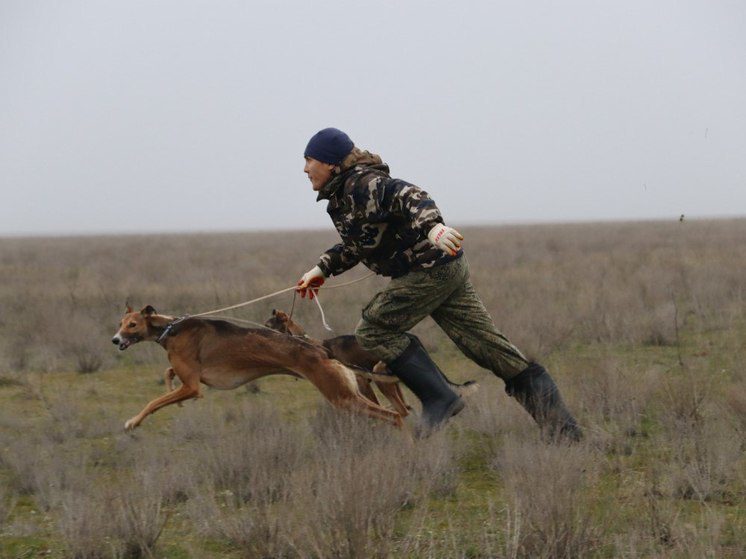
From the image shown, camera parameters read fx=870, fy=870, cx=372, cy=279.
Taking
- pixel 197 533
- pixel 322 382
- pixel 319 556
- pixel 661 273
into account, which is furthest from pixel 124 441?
pixel 661 273

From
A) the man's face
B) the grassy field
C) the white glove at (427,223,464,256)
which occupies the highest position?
the man's face

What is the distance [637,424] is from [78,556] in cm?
384

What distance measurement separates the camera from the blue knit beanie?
501cm

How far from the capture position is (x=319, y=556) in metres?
3.28

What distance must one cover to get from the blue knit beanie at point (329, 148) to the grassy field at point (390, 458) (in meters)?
1.52

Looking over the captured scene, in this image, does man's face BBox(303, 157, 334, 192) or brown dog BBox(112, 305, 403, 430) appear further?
brown dog BBox(112, 305, 403, 430)

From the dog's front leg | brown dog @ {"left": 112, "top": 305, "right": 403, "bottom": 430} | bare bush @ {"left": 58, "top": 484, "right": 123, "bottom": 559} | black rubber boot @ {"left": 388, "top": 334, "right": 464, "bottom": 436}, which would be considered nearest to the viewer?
bare bush @ {"left": 58, "top": 484, "right": 123, "bottom": 559}

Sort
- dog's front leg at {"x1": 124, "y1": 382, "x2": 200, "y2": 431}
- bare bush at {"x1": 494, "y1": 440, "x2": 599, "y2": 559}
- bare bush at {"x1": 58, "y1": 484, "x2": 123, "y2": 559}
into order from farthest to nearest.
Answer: dog's front leg at {"x1": 124, "y1": 382, "x2": 200, "y2": 431}, bare bush at {"x1": 58, "y1": 484, "x2": 123, "y2": 559}, bare bush at {"x1": 494, "y1": 440, "x2": 599, "y2": 559}

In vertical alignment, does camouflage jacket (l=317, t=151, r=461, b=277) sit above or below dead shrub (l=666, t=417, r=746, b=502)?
above

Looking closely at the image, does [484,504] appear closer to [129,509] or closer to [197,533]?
[197,533]

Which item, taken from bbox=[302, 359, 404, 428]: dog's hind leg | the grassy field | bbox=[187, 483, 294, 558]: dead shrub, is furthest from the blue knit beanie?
bbox=[187, 483, 294, 558]: dead shrub

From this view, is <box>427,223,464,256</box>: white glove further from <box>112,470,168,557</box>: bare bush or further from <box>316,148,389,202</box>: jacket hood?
<box>112,470,168,557</box>: bare bush

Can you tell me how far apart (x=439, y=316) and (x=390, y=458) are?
1461mm

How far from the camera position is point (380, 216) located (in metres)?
4.82
